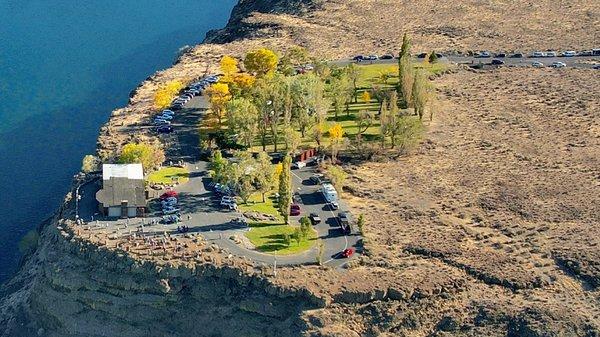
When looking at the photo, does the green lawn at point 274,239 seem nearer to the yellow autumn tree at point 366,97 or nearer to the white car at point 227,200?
the white car at point 227,200

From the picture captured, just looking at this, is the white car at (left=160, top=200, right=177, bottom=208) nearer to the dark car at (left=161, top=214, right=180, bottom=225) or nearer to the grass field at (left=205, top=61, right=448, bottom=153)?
the dark car at (left=161, top=214, right=180, bottom=225)

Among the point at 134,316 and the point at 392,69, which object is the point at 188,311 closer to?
the point at 134,316

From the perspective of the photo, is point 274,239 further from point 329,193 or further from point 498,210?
point 498,210

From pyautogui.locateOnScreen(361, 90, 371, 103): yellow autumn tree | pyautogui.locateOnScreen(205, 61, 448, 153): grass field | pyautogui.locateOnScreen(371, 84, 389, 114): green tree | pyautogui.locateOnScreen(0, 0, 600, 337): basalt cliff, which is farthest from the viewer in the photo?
pyautogui.locateOnScreen(361, 90, 371, 103): yellow autumn tree

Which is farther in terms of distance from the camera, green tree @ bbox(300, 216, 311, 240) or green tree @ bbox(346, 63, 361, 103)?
green tree @ bbox(346, 63, 361, 103)

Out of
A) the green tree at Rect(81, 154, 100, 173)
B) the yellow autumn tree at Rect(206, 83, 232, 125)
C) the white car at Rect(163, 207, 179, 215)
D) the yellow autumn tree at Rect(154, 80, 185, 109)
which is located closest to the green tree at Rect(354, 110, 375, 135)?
the yellow autumn tree at Rect(206, 83, 232, 125)

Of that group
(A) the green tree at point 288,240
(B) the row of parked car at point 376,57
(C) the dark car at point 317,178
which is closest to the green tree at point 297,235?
(A) the green tree at point 288,240

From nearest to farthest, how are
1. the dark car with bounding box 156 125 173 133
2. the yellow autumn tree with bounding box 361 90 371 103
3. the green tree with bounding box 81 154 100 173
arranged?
the green tree with bounding box 81 154 100 173
the dark car with bounding box 156 125 173 133
the yellow autumn tree with bounding box 361 90 371 103
